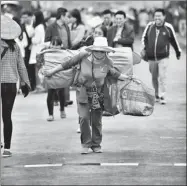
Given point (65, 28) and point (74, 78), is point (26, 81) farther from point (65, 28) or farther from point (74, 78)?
point (65, 28)

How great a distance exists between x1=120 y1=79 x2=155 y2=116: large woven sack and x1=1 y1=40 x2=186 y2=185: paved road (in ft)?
12.4

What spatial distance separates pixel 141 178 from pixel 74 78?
10.2 ft

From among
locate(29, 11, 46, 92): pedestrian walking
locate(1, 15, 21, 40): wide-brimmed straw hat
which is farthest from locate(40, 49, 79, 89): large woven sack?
locate(29, 11, 46, 92): pedestrian walking

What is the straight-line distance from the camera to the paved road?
1166 centimetres

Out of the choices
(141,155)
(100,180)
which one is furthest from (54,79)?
(141,155)

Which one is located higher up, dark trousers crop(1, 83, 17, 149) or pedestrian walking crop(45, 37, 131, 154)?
pedestrian walking crop(45, 37, 131, 154)

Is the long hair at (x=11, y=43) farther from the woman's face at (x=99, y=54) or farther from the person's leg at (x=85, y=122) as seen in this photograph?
the woman's face at (x=99, y=54)

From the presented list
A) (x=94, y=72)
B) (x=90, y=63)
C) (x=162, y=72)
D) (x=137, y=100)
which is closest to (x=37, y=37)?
(x=162, y=72)

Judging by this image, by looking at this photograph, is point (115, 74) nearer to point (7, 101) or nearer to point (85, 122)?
point (85, 122)

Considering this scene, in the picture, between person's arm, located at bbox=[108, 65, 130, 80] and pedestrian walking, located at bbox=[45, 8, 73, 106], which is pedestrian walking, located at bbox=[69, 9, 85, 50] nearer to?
pedestrian walking, located at bbox=[45, 8, 73, 106]

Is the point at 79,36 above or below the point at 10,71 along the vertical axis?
below

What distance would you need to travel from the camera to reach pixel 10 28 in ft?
24.6

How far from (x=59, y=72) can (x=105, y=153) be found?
4598 mm

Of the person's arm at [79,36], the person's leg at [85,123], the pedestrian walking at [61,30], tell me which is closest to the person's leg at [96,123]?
the person's leg at [85,123]
